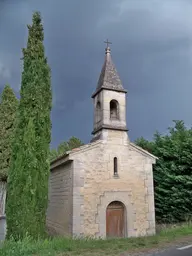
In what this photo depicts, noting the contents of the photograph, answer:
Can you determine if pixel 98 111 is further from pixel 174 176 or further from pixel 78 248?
pixel 78 248

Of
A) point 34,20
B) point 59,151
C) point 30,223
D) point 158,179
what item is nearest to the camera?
point 30,223

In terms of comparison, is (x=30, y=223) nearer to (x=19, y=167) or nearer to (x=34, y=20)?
Result: (x=19, y=167)

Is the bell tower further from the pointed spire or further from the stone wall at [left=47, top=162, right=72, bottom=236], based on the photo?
the stone wall at [left=47, top=162, right=72, bottom=236]

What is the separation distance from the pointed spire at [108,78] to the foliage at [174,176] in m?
4.41

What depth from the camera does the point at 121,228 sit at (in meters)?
12.8

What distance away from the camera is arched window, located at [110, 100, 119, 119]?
13891mm

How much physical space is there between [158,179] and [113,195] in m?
3.83

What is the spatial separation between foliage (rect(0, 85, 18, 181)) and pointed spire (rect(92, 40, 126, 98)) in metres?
10.4

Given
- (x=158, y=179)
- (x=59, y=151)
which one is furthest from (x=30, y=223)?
(x=59, y=151)

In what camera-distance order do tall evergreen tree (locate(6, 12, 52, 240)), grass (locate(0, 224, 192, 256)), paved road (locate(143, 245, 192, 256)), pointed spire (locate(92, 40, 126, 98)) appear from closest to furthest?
paved road (locate(143, 245, 192, 256))
grass (locate(0, 224, 192, 256))
tall evergreen tree (locate(6, 12, 52, 240))
pointed spire (locate(92, 40, 126, 98))

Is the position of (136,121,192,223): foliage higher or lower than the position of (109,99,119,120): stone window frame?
lower

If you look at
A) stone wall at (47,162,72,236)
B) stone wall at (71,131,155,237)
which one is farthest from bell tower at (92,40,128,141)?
stone wall at (47,162,72,236)

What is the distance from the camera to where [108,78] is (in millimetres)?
13945

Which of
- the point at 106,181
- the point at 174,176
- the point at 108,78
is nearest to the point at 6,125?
the point at 108,78
